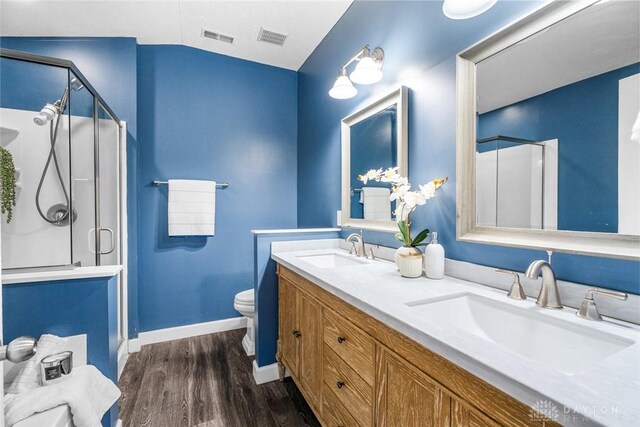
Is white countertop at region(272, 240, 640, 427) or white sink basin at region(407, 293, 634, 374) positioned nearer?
white countertop at region(272, 240, 640, 427)

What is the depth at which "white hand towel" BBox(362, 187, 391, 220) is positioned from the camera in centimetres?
181

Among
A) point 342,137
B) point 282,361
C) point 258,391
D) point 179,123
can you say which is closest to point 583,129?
point 342,137

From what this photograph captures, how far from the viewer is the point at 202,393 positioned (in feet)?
6.00

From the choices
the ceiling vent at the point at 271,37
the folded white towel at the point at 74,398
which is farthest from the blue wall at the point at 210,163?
the folded white towel at the point at 74,398

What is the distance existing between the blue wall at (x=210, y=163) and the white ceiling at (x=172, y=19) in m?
0.27

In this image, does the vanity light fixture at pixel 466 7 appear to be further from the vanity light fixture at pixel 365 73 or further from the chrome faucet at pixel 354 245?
the chrome faucet at pixel 354 245

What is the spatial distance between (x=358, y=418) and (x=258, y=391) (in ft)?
3.47

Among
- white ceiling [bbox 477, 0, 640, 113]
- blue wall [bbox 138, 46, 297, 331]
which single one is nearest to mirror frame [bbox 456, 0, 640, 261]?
white ceiling [bbox 477, 0, 640, 113]

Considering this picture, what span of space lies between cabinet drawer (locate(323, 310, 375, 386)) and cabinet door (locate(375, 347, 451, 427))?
0.05 metres

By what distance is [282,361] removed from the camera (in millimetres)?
1875

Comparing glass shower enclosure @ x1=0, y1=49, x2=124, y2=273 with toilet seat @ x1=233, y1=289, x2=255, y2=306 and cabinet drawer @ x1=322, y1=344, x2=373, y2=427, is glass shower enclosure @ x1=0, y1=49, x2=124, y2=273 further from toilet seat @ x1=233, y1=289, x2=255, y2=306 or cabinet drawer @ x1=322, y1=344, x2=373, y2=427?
cabinet drawer @ x1=322, y1=344, x2=373, y2=427

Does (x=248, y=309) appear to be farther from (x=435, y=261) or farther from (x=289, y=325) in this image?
(x=435, y=261)

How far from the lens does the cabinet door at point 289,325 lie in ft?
5.33

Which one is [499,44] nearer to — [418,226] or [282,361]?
[418,226]
